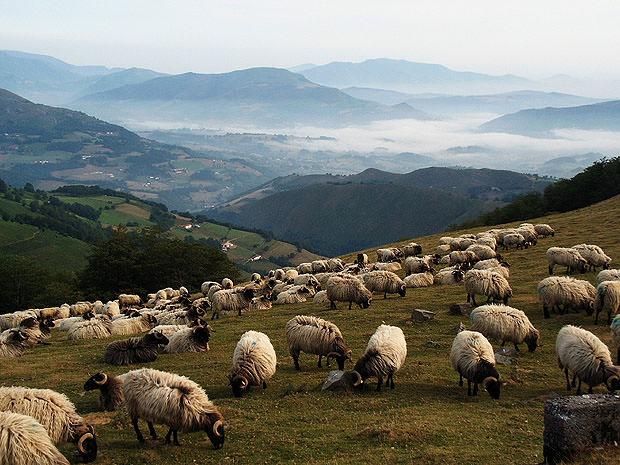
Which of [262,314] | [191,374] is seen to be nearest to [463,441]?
[191,374]

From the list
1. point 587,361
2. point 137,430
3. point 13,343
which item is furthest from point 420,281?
point 137,430

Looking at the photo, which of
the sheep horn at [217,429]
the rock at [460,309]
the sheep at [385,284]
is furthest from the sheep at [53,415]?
the sheep at [385,284]

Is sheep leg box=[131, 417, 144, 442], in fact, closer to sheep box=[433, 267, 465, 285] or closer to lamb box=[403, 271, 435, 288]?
lamb box=[403, 271, 435, 288]

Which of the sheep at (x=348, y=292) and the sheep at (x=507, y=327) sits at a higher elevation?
the sheep at (x=507, y=327)

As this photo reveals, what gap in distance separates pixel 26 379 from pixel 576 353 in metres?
18.3

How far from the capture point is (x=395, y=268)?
43.2 m

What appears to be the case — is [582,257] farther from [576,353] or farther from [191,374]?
[191,374]

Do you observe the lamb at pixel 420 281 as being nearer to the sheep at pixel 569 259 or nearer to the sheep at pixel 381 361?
the sheep at pixel 569 259

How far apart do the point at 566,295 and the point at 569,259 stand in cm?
1016

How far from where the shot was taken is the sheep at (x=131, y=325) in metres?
29.0

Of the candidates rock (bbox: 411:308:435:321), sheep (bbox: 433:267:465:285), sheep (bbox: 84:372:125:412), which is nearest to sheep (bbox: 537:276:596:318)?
rock (bbox: 411:308:435:321)

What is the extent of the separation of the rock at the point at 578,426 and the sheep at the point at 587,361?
192 inches

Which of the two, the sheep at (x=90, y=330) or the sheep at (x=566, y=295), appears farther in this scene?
the sheep at (x=90, y=330)

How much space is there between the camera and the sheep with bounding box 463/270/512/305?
25.7 metres
